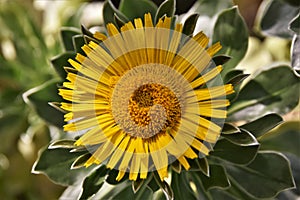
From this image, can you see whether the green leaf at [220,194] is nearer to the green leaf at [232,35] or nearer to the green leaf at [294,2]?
the green leaf at [232,35]

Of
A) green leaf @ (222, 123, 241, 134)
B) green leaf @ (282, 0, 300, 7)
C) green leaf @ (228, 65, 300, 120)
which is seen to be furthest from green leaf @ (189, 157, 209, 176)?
green leaf @ (282, 0, 300, 7)

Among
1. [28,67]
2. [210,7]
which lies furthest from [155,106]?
[28,67]

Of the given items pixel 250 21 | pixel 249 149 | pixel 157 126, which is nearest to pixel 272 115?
pixel 249 149

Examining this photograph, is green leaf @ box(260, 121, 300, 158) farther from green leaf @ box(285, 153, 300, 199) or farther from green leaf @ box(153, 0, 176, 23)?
green leaf @ box(153, 0, 176, 23)

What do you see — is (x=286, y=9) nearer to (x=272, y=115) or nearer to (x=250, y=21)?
(x=272, y=115)

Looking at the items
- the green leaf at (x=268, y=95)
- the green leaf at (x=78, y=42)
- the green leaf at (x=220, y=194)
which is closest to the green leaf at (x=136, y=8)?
the green leaf at (x=78, y=42)

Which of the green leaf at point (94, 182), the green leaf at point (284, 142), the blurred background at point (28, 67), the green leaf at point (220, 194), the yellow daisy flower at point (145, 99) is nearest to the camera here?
the yellow daisy flower at point (145, 99)
